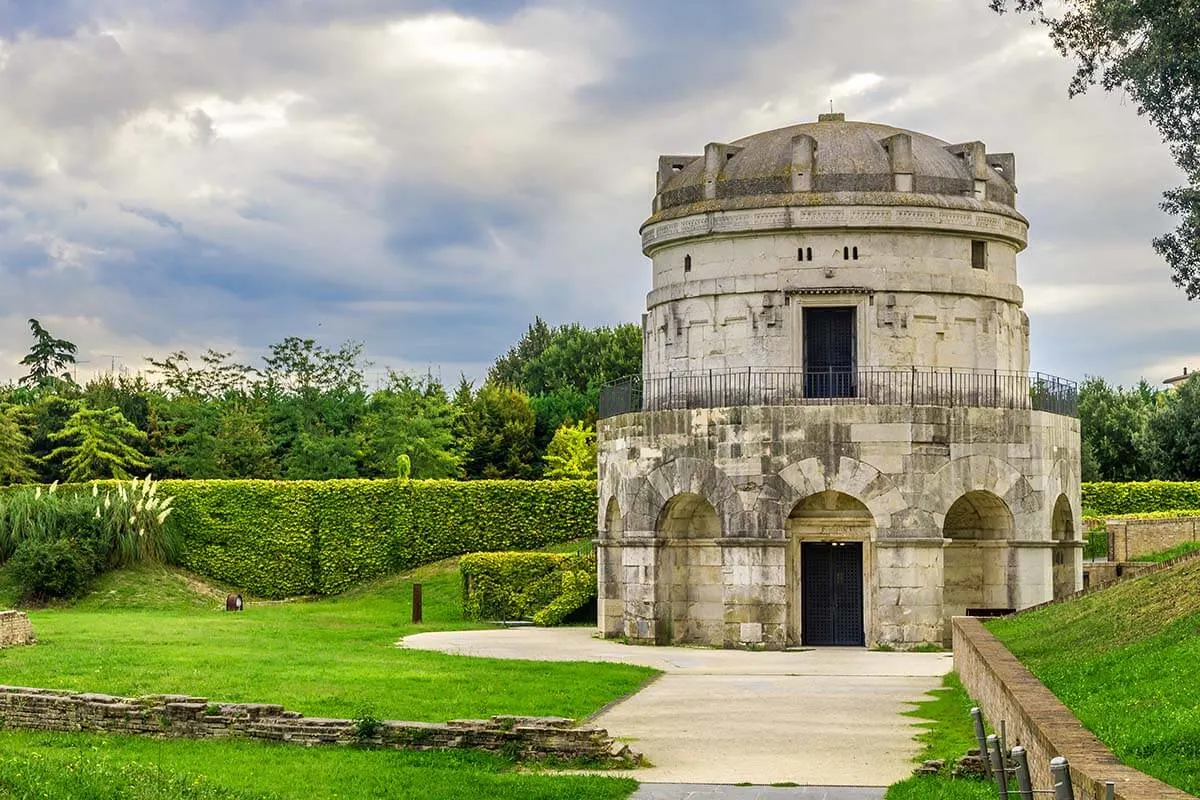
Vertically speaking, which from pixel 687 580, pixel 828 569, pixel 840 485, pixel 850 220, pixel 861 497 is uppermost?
pixel 850 220

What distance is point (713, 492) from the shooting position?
3653cm

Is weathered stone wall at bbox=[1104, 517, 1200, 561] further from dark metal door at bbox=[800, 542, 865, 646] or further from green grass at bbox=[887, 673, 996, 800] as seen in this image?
green grass at bbox=[887, 673, 996, 800]

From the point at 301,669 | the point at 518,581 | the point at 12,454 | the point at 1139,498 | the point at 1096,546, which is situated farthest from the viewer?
→ the point at 12,454

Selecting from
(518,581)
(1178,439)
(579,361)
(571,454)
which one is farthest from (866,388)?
(579,361)

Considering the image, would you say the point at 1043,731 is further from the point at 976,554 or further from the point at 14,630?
the point at 976,554

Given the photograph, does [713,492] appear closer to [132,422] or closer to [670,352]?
[670,352]

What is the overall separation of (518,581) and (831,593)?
10358 mm

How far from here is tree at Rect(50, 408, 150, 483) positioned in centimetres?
6788

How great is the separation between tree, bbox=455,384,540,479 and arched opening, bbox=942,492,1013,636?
136ft

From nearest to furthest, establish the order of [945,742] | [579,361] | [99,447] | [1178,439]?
[945,742], [1178,439], [99,447], [579,361]

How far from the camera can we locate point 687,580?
38.2 meters

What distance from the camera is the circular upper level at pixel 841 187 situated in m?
38.1

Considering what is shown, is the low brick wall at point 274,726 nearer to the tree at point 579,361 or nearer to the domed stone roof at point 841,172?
the domed stone roof at point 841,172

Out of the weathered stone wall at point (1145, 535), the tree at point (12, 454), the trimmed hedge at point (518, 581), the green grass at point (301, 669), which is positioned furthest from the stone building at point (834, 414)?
the tree at point (12, 454)
